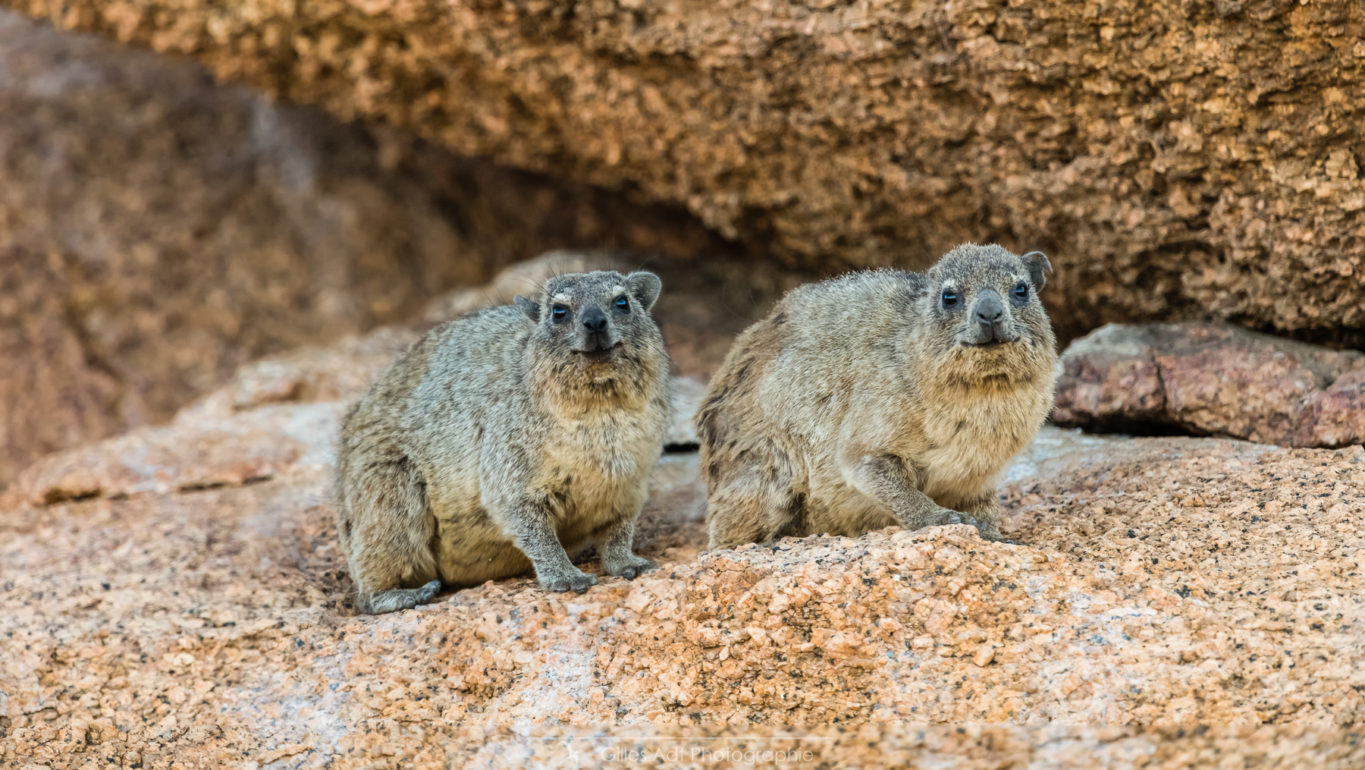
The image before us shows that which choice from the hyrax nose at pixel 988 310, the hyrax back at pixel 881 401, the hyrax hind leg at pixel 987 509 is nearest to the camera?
the hyrax nose at pixel 988 310

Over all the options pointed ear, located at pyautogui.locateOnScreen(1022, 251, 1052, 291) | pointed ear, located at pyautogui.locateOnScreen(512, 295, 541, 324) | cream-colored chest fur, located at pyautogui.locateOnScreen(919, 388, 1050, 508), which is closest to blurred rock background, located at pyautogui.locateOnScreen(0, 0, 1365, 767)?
cream-colored chest fur, located at pyautogui.locateOnScreen(919, 388, 1050, 508)

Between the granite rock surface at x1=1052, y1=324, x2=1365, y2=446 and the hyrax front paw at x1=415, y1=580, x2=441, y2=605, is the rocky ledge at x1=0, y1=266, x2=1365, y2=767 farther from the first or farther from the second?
the hyrax front paw at x1=415, y1=580, x2=441, y2=605

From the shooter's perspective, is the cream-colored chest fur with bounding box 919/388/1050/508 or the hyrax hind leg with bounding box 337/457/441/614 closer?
the cream-colored chest fur with bounding box 919/388/1050/508

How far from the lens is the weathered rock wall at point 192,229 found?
1067cm

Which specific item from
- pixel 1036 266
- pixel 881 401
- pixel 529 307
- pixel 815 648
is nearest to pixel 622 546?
pixel 529 307

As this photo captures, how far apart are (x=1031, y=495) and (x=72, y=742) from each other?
4.53 meters

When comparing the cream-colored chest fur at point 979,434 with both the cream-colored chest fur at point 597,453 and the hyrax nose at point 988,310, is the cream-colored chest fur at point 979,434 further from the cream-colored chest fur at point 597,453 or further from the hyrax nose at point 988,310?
the cream-colored chest fur at point 597,453

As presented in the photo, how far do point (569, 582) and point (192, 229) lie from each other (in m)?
6.57

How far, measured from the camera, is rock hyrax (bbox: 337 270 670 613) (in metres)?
6.24

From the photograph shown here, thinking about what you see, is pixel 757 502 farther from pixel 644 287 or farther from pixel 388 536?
pixel 388 536

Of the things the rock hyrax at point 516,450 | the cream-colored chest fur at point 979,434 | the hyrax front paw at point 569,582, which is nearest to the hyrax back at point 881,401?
the cream-colored chest fur at point 979,434

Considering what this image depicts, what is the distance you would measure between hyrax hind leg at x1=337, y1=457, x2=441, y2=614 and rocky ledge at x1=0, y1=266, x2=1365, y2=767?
0.24 m

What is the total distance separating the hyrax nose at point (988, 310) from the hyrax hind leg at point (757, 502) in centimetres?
122

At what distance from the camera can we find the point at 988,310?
17.9 ft
